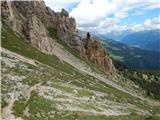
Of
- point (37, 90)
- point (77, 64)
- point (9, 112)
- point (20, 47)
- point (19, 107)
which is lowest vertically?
point (9, 112)

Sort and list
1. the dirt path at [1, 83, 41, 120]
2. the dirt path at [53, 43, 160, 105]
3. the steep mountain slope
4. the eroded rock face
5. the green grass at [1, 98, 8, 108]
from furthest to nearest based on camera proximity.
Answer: the dirt path at [53, 43, 160, 105]
the eroded rock face
the steep mountain slope
the green grass at [1, 98, 8, 108]
the dirt path at [1, 83, 41, 120]

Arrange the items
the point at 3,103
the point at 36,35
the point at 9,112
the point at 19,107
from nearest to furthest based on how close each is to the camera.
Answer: the point at 9,112 → the point at 19,107 → the point at 3,103 → the point at 36,35

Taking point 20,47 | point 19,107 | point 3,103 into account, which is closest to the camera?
point 19,107

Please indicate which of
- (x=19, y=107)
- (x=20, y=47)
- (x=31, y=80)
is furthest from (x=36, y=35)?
(x=19, y=107)

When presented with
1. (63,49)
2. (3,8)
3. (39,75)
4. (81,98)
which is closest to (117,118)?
(81,98)

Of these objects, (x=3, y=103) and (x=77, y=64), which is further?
(x=77, y=64)

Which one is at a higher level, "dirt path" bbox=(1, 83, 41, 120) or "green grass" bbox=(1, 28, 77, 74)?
"green grass" bbox=(1, 28, 77, 74)

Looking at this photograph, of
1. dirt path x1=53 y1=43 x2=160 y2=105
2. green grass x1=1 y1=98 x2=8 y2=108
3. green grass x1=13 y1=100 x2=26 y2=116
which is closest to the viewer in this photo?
green grass x1=13 y1=100 x2=26 y2=116

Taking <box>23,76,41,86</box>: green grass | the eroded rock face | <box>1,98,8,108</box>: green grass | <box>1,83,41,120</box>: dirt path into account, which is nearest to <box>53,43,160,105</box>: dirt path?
the eroded rock face

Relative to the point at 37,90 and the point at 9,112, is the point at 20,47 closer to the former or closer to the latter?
the point at 37,90

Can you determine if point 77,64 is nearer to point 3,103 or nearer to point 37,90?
point 37,90

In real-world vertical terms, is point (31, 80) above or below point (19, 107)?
above

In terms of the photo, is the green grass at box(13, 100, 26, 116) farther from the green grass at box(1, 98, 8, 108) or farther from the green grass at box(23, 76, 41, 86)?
the green grass at box(23, 76, 41, 86)

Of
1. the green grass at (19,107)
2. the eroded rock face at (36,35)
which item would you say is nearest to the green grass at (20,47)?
the eroded rock face at (36,35)
